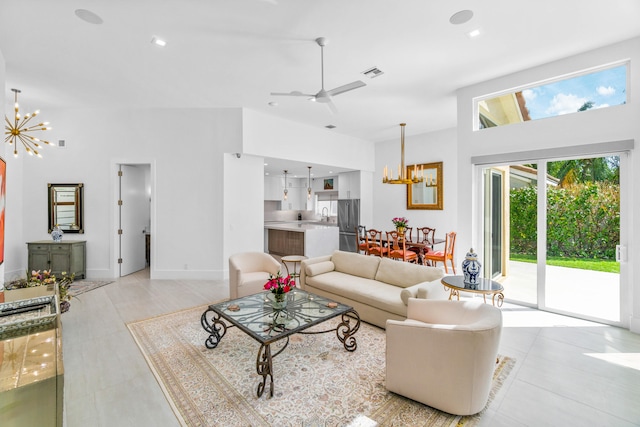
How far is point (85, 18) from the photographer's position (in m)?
2.91

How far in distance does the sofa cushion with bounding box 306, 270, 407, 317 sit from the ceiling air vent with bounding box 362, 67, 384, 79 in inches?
118

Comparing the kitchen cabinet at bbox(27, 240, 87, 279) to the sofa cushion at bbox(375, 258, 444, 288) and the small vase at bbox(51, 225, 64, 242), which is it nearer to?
the small vase at bbox(51, 225, 64, 242)

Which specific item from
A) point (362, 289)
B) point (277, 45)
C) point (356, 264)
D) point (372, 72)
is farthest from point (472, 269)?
point (277, 45)

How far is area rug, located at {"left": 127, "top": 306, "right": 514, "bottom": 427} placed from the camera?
198 centimetres

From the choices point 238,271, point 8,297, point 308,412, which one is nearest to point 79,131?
point 8,297

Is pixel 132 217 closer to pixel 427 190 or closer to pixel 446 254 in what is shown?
pixel 446 254

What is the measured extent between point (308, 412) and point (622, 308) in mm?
3986

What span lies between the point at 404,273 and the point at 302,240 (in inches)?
161

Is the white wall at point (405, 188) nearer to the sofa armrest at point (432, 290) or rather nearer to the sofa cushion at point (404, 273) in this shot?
the sofa cushion at point (404, 273)

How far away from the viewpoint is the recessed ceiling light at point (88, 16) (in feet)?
9.25

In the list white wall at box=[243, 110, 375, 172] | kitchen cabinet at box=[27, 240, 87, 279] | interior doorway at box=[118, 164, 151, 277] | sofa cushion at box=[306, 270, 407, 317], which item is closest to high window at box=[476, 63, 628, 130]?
sofa cushion at box=[306, 270, 407, 317]

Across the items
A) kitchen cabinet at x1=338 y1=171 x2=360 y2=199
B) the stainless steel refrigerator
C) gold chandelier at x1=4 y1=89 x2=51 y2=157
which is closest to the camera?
gold chandelier at x1=4 y1=89 x2=51 y2=157

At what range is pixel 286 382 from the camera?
236 cm

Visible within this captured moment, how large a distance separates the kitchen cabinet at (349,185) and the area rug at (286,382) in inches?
220
